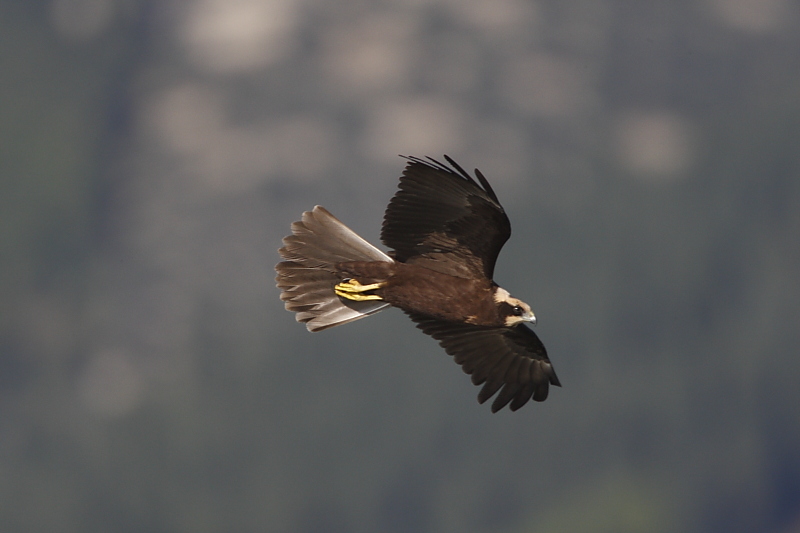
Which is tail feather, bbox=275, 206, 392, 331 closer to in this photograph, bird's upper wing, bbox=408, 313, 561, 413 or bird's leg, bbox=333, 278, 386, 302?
bird's leg, bbox=333, 278, 386, 302

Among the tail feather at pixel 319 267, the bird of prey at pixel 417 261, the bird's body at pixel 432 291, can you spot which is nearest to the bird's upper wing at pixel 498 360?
the bird of prey at pixel 417 261

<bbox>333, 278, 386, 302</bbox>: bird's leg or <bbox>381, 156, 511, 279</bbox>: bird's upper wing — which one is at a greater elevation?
<bbox>381, 156, 511, 279</bbox>: bird's upper wing

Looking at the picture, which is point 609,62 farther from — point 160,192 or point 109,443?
point 109,443

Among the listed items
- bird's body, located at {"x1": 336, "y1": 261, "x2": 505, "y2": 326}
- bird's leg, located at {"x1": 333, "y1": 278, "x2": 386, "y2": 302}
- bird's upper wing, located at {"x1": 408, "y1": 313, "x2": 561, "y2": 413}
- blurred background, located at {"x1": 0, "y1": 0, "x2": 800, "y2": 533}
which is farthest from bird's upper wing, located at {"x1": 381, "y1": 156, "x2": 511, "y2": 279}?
blurred background, located at {"x1": 0, "y1": 0, "x2": 800, "y2": 533}

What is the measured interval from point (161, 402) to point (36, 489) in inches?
628

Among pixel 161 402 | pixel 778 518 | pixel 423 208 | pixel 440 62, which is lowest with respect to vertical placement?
pixel 778 518

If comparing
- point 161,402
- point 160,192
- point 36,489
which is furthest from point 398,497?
point 160,192

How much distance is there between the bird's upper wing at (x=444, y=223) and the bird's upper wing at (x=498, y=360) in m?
1.16

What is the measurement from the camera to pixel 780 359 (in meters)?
148

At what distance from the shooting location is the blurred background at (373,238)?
4879 inches

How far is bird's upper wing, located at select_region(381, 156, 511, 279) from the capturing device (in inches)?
427

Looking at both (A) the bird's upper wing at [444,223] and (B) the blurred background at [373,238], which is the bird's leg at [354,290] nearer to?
(A) the bird's upper wing at [444,223]

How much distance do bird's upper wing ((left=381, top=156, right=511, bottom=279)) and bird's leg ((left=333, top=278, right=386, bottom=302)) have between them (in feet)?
1.48

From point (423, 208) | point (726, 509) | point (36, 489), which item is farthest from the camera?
point (726, 509)
